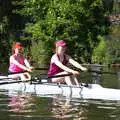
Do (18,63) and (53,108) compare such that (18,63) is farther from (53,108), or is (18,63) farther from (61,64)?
(53,108)

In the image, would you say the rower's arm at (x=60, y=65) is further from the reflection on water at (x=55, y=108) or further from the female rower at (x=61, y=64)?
the reflection on water at (x=55, y=108)

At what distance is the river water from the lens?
496 inches

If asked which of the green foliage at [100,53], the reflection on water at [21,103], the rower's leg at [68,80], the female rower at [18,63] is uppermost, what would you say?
the female rower at [18,63]

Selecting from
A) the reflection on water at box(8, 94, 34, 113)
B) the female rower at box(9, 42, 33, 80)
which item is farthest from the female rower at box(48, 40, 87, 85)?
the female rower at box(9, 42, 33, 80)

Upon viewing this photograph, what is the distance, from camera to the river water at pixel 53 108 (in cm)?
1259

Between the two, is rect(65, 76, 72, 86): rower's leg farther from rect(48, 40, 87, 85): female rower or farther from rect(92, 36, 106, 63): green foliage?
rect(92, 36, 106, 63): green foliage

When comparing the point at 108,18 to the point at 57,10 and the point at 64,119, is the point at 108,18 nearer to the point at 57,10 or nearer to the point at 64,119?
the point at 57,10

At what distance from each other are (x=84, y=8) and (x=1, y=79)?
28.7m

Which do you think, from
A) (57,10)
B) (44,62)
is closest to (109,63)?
(44,62)

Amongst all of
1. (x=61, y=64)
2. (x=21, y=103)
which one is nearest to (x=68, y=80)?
(x=61, y=64)

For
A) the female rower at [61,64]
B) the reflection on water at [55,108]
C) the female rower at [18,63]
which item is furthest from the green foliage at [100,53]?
the reflection on water at [55,108]

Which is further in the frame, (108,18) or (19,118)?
(108,18)

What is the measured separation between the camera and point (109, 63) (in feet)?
131

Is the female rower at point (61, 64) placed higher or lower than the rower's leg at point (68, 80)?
higher
